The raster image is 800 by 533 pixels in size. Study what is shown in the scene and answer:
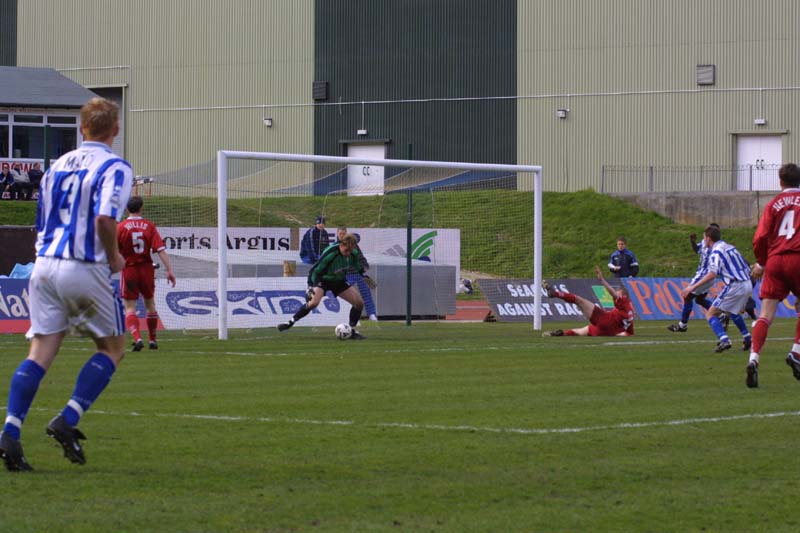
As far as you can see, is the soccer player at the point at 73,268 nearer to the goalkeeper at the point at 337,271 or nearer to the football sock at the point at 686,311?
the goalkeeper at the point at 337,271

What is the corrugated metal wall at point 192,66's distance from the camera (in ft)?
183

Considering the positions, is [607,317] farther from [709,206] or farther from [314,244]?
[709,206]

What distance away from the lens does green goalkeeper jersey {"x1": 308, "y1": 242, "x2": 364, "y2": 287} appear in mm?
21078

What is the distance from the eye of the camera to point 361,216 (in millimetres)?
27656

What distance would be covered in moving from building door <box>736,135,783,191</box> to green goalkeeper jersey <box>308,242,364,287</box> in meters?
30.5

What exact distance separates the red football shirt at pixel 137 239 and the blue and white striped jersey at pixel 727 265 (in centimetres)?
744

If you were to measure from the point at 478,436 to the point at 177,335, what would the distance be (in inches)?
563

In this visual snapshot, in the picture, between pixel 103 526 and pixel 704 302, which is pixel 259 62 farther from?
pixel 103 526

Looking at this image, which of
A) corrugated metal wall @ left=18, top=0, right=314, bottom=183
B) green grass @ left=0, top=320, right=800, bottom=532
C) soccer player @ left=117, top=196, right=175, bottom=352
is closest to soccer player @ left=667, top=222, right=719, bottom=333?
green grass @ left=0, top=320, right=800, bottom=532

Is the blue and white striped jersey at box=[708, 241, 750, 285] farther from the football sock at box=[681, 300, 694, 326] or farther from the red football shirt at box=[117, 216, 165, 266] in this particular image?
the red football shirt at box=[117, 216, 165, 266]

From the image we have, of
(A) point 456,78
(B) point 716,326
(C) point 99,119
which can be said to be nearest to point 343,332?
(B) point 716,326

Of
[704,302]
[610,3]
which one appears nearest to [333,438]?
[704,302]

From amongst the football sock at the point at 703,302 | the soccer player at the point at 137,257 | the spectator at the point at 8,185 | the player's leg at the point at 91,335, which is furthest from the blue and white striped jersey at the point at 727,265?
the spectator at the point at 8,185

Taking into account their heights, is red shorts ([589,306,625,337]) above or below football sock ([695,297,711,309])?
below
